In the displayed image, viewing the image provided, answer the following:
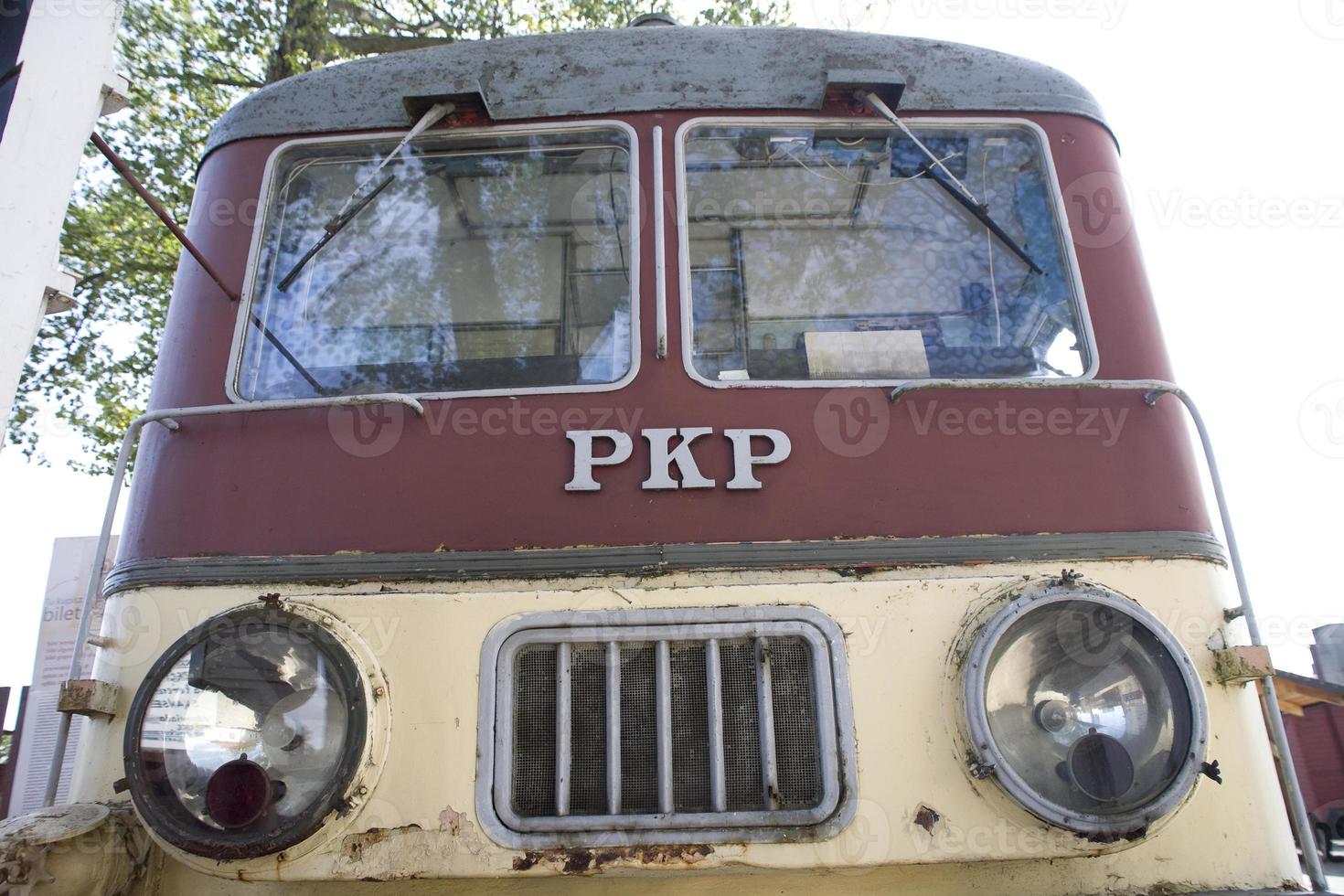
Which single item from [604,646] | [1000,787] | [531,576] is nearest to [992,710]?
[1000,787]

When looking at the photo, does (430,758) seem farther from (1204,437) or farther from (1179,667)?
(1204,437)

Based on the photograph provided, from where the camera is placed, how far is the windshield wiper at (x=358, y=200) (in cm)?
235

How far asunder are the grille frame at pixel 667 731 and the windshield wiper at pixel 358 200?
1.11 metres

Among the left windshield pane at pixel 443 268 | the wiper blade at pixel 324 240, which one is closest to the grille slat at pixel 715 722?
the left windshield pane at pixel 443 268

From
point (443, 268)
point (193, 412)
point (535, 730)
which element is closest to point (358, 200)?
point (443, 268)

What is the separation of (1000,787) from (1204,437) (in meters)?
0.91

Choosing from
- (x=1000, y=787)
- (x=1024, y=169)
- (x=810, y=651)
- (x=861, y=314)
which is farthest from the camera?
(x=1024, y=169)

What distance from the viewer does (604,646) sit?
1.79 m

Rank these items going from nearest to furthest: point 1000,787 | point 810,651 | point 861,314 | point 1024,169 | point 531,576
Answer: point 1000,787 < point 810,651 < point 531,576 < point 861,314 < point 1024,169

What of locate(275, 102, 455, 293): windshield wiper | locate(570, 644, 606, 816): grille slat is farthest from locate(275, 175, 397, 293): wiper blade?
locate(570, 644, 606, 816): grille slat

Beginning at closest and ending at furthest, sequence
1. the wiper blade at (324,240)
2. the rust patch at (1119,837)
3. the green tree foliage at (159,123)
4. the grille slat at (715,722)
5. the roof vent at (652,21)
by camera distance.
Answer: the rust patch at (1119,837) < the grille slat at (715,722) < the wiper blade at (324,240) < the roof vent at (652,21) < the green tree foliage at (159,123)

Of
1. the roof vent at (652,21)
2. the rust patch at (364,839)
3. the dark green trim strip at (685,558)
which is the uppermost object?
the roof vent at (652,21)

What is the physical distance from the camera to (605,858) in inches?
64.8

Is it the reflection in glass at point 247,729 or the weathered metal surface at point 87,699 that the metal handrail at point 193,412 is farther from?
the reflection in glass at point 247,729
